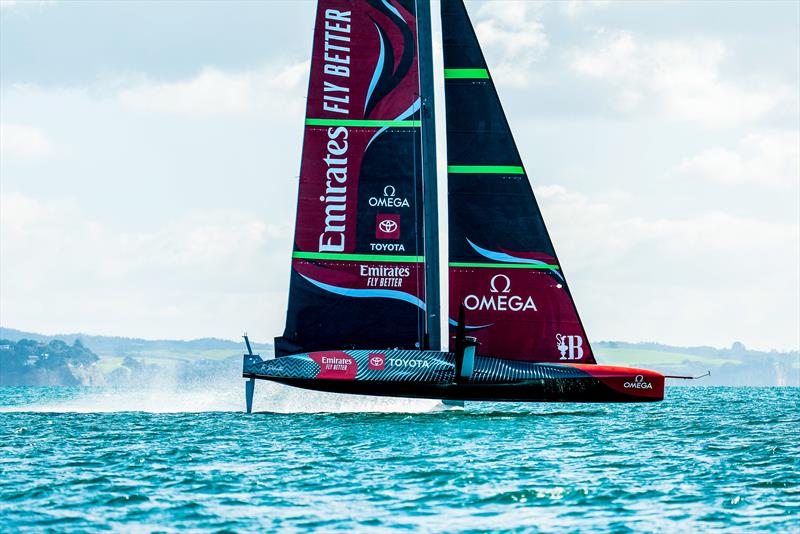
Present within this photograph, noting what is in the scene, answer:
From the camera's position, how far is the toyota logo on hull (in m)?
33.3

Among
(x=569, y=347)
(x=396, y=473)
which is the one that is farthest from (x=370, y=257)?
(x=396, y=473)

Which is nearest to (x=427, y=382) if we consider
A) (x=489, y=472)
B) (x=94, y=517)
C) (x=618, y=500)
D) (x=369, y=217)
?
(x=369, y=217)

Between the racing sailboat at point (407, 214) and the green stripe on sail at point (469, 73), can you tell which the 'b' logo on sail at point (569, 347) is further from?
the green stripe on sail at point (469, 73)

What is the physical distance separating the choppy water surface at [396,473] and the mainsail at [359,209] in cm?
259

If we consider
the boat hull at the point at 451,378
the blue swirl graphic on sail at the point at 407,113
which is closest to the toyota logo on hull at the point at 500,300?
the boat hull at the point at 451,378

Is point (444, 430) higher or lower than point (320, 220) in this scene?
lower

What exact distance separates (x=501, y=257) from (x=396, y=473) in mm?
12646

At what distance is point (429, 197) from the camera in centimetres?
3362

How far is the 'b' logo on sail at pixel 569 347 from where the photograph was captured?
33.3 meters

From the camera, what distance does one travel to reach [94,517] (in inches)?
687

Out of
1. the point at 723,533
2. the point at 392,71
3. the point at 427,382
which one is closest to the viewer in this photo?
the point at 723,533

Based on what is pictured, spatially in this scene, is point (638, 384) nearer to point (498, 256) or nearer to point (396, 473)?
point (498, 256)

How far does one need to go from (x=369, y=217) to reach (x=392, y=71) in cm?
413

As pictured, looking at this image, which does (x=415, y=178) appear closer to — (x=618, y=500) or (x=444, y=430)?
(x=444, y=430)
